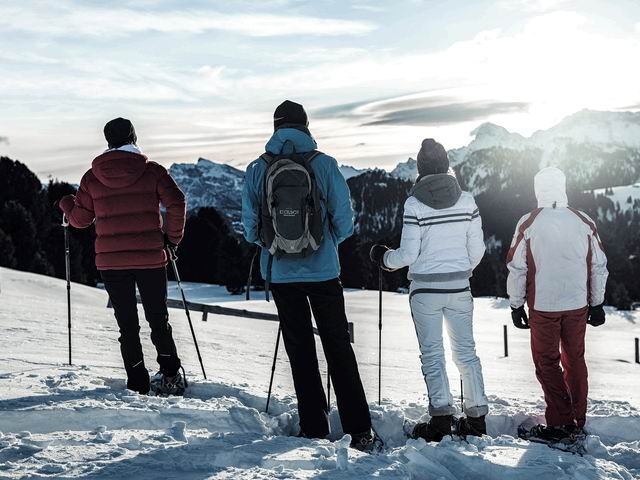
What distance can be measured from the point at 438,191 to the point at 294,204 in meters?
1.04

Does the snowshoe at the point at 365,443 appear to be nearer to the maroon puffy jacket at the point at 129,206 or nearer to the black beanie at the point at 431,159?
the black beanie at the point at 431,159

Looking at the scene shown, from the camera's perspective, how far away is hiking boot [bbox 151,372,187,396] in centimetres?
559

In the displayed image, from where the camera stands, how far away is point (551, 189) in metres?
4.98

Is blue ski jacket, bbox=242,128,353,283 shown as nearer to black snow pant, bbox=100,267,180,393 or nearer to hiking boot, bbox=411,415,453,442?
black snow pant, bbox=100,267,180,393

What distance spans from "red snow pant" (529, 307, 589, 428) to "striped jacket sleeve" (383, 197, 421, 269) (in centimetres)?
110

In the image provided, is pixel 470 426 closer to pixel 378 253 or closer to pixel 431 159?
pixel 378 253

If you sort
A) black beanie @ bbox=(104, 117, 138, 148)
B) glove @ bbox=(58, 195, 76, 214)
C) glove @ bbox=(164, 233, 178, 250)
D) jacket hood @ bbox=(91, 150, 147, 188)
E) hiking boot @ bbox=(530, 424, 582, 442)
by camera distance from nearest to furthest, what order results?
hiking boot @ bbox=(530, 424, 582, 442)
jacket hood @ bbox=(91, 150, 147, 188)
black beanie @ bbox=(104, 117, 138, 148)
glove @ bbox=(164, 233, 178, 250)
glove @ bbox=(58, 195, 76, 214)

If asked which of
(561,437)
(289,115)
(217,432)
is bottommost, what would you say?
(561,437)

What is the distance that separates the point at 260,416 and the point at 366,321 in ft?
67.9

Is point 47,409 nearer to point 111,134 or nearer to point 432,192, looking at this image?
point 111,134

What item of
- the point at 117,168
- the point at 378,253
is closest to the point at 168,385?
the point at 117,168

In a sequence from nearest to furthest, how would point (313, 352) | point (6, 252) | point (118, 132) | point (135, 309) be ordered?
1. point (313, 352)
2. point (118, 132)
3. point (135, 309)
4. point (6, 252)

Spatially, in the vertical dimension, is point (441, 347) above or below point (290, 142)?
below

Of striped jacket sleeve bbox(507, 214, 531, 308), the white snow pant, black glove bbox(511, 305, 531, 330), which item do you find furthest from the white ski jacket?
black glove bbox(511, 305, 531, 330)
